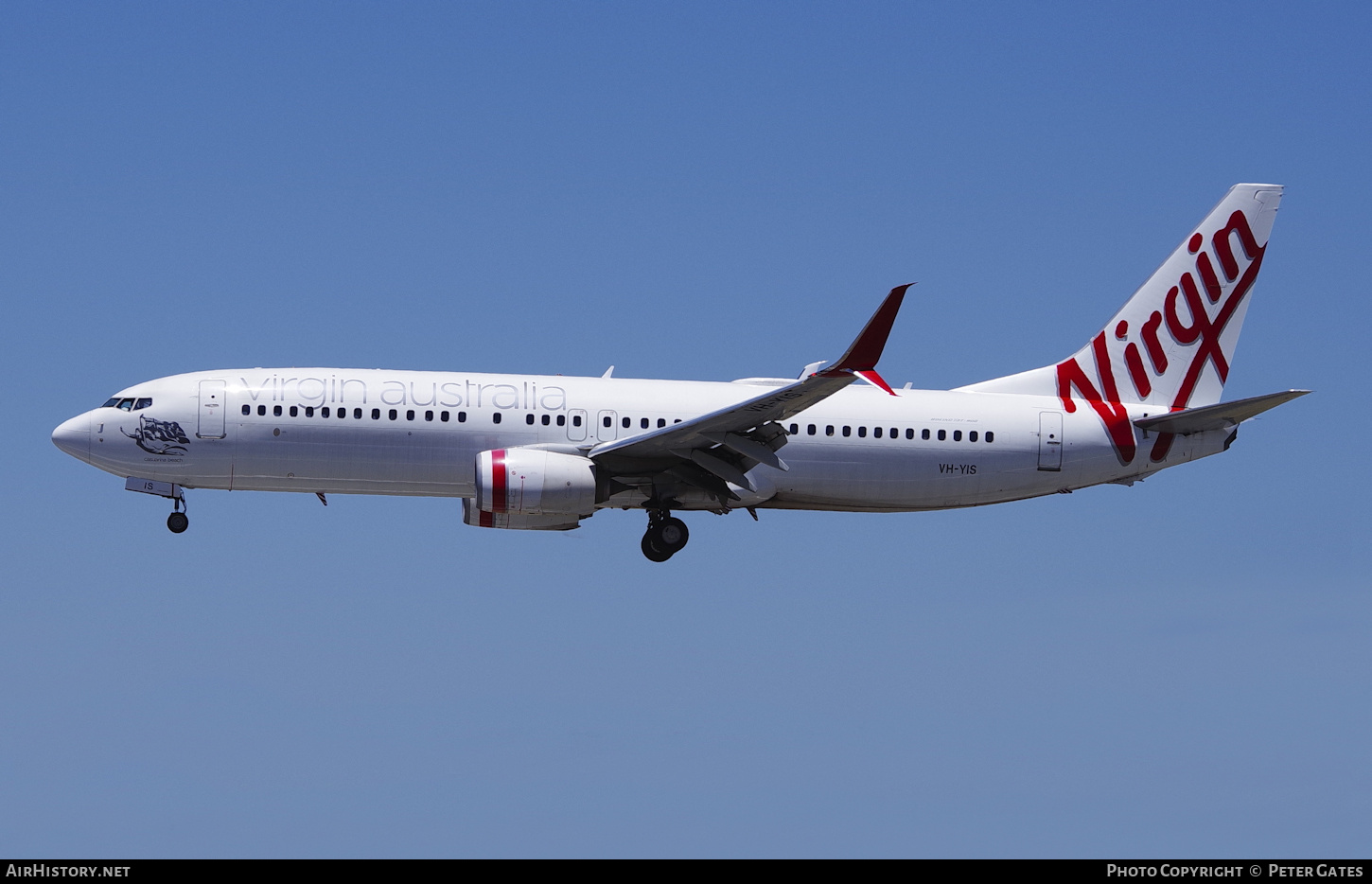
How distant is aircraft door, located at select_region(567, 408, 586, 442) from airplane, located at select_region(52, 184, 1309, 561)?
31mm

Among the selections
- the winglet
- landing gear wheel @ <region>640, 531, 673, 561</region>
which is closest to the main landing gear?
landing gear wheel @ <region>640, 531, 673, 561</region>

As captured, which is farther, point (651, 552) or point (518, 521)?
point (651, 552)

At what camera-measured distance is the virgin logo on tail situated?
4397 cm

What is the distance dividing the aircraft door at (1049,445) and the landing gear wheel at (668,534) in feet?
29.2

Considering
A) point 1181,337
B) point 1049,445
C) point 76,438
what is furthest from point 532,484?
point 1181,337

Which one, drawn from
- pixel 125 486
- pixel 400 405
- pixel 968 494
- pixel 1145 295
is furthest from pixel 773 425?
pixel 125 486

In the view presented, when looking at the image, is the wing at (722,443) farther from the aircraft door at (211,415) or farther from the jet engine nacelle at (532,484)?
the aircraft door at (211,415)

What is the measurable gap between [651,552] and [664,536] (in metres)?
0.56

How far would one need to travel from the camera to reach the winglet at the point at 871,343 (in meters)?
34.7

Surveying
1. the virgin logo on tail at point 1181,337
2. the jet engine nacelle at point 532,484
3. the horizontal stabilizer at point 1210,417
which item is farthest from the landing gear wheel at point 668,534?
the horizontal stabilizer at point 1210,417

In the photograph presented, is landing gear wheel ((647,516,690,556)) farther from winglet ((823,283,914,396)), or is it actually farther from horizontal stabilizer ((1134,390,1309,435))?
horizontal stabilizer ((1134,390,1309,435))

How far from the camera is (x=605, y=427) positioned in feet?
133

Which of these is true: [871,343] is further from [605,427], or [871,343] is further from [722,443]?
[605,427]

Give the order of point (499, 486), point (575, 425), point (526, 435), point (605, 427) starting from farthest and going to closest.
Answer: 1. point (605, 427)
2. point (575, 425)
3. point (526, 435)
4. point (499, 486)
